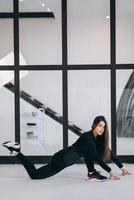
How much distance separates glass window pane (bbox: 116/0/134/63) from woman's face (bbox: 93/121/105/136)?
7.64 feet

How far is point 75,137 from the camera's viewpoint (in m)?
9.59

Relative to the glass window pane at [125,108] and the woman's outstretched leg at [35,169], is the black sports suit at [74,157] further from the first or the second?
the glass window pane at [125,108]

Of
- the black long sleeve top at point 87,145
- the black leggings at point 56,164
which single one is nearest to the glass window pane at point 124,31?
the black long sleeve top at point 87,145

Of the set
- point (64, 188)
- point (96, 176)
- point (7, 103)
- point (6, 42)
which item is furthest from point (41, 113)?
point (64, 188)

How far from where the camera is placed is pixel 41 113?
963 cm

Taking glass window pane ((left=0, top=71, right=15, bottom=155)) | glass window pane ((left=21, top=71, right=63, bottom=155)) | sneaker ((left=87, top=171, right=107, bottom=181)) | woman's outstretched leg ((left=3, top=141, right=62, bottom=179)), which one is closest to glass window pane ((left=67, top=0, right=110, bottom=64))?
glass window pane ((left=21, top=71, right=63, bottom=155))

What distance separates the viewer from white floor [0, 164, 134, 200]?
253 inches

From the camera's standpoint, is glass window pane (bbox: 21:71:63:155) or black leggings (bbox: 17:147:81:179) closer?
black leggings (bbox: 17:147:81:179)

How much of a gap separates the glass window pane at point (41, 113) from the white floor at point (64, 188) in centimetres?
122

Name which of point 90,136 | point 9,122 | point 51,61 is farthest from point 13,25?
point 90,136

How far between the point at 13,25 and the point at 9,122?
204 centimetres

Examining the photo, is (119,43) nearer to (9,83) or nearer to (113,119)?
(113,119)

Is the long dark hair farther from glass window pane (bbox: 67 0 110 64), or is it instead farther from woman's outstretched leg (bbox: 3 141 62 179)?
glass window pane (bbox: 67 0 110 64)

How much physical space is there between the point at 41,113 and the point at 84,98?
0.96 meters
